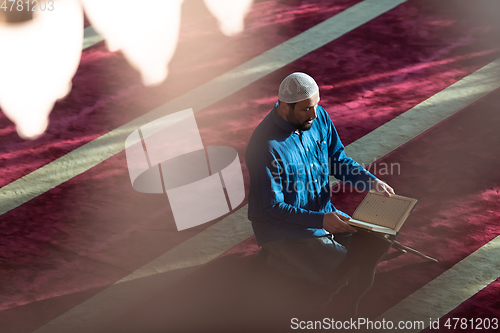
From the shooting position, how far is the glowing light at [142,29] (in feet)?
23.2

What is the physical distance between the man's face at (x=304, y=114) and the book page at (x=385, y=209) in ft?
1.88

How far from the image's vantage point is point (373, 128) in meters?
5.40

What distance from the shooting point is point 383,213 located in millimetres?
3301

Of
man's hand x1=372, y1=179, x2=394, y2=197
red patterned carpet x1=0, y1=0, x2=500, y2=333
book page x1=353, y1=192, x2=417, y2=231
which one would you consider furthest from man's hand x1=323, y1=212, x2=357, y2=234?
red patterned carpet x1=0, y1=0, x2=500, y2=333

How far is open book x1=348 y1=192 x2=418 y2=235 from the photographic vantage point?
3.18 m

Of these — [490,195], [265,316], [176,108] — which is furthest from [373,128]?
[265,316]

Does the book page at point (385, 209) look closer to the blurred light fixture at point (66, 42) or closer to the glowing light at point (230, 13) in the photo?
the blurred light fixture at point (66, 42)

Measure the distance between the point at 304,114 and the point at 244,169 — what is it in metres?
1.81

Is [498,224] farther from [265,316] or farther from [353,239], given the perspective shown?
[265,316]

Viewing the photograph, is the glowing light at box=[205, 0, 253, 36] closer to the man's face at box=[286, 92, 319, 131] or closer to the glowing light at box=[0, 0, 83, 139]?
Result: the glowing light at box=[0, 0, 83, 139]

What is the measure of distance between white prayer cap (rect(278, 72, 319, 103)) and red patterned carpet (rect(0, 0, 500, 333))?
1.27 meters

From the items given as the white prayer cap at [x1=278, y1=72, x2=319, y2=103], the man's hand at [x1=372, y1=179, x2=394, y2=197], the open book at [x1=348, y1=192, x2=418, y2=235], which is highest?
the white prayer cap at [x1=278, y1=72, x2=319, y2=103]

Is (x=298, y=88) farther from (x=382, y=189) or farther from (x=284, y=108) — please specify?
(x=382, y=189)

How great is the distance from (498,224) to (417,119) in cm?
155
